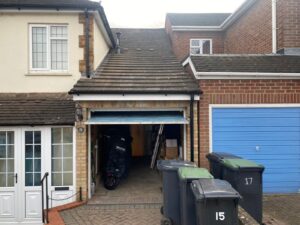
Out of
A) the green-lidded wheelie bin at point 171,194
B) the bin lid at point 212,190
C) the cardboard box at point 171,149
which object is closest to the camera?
the bin lid at point 212,190

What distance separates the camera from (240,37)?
55.5ft

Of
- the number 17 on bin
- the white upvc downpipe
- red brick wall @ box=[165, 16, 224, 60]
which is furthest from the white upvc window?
red brick wall @ box=[165, 16, 224, 60]

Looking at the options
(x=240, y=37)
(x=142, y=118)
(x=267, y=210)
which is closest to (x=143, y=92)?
(x=142, y=118)

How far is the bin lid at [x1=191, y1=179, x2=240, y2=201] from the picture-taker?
5.31 meters

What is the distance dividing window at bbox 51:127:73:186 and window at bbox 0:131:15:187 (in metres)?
1.27

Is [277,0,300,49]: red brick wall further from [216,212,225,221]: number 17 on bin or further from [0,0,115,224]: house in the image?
[216,212,225,221]: number 17 on bin

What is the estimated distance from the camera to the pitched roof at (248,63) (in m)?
10.2

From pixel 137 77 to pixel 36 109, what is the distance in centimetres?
331

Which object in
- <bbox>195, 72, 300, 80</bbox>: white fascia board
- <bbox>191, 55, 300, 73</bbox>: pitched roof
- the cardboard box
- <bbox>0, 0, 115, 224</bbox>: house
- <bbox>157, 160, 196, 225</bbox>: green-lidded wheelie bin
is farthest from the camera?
the cardboard box

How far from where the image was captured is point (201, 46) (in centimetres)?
2038

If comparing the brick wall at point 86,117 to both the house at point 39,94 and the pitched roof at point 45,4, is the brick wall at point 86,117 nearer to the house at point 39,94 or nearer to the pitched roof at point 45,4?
the house at point 39,94

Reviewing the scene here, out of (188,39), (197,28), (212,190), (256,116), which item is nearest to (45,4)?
(256,116)

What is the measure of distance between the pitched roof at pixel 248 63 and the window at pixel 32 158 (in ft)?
17.5

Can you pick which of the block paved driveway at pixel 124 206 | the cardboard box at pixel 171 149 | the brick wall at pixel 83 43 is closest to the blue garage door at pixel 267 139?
the cardboard box at pixel 171 149
